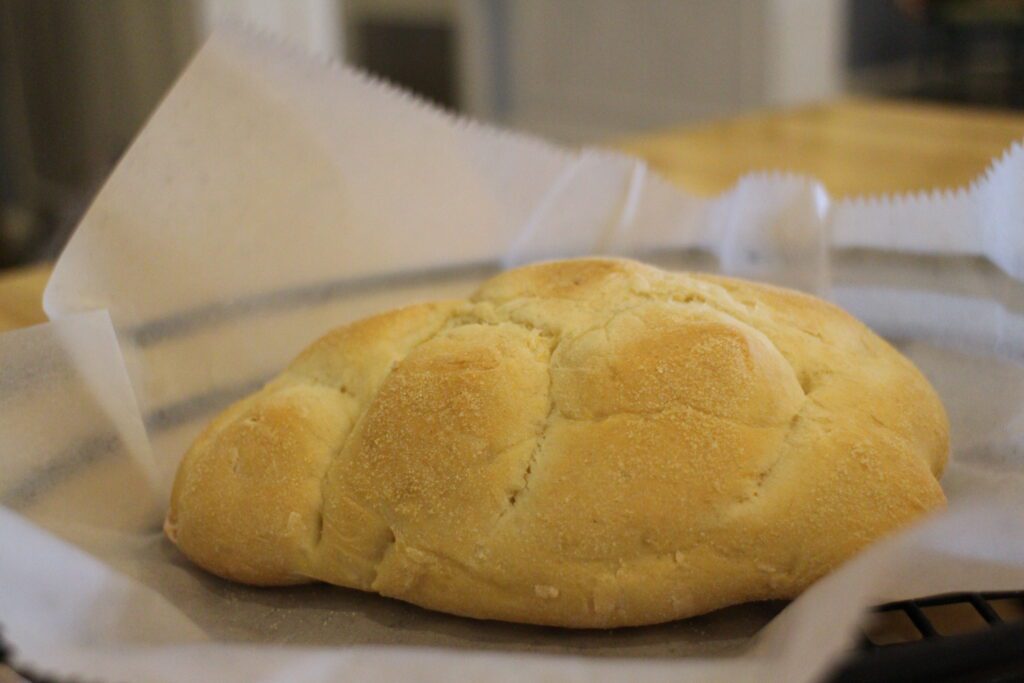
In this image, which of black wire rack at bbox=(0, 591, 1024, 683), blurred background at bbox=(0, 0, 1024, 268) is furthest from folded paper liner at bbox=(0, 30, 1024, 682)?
blurred background at bbox=(0, 0, 1024, 268)

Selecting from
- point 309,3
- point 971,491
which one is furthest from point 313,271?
point 309,3

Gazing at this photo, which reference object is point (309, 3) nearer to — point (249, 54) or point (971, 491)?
point (249, 54)

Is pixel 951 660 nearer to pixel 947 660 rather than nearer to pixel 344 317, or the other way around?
pixel 947 660

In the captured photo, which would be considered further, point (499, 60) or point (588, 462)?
point (499, 60)

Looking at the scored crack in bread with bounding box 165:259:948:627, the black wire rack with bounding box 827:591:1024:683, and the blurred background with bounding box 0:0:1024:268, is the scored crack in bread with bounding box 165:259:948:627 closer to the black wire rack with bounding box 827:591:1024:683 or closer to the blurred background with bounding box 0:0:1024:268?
the black wire rack with bounding box 827:591:1024:683

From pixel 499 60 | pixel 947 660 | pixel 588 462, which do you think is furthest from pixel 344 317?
pixel 499 60

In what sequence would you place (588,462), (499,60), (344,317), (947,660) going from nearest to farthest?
(947,660), (588,462), (344,317), (499,60)

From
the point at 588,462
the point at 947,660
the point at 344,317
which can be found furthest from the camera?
the point at 344,317
